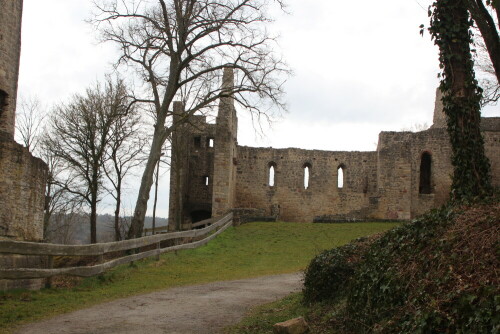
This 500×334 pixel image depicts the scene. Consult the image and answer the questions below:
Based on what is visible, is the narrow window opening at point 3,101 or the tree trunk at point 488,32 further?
the narrow window opening at point 3,101

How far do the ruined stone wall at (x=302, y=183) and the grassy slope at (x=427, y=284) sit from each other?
23.9 metres

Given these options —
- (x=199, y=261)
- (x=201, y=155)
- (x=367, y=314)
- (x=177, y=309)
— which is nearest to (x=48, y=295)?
(x=177, y=309)

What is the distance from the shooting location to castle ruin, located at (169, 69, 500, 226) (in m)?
30.3

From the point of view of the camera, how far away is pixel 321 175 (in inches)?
1272

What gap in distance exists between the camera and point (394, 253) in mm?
6574

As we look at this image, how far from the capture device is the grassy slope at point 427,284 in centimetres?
456

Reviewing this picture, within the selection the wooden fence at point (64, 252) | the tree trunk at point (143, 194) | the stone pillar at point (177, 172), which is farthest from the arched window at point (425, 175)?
the wooden fence at point (64, 252)

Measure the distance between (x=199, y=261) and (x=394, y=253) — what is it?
35.7 ft

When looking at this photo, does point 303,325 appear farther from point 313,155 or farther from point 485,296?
point 313,155

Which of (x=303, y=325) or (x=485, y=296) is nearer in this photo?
(x=485, y=296)

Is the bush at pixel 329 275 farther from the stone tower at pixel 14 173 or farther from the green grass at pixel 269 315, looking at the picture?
the stone tower at pixel 14 173

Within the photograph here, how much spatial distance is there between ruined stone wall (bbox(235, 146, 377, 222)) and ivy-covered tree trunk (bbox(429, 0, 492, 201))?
22.9 m

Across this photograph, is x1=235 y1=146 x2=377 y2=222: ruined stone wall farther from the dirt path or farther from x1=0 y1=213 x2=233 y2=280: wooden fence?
the dirt path

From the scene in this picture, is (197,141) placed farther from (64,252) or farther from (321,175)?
(64,252)
